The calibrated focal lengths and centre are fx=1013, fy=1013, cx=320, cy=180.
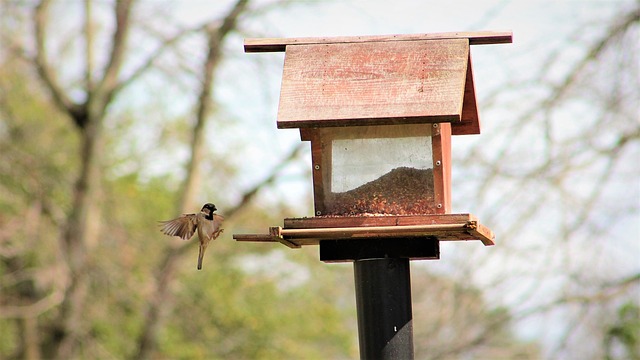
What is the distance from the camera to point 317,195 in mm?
3727

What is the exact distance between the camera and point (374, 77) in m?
3.69

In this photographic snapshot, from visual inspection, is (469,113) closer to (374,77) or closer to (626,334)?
(374,77)

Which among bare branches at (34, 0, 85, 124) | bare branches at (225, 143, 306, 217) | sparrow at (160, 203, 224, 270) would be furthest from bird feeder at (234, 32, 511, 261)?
bare branches at (34, 0, 85, 124)

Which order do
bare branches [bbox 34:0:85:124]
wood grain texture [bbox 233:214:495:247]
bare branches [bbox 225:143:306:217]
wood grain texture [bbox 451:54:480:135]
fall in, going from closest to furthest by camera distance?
wood grain texture [bbox 233:214:495:247]
wood grain texture [bbox 451:54:480:135]
bare branches [bbox 225:143:306:217]
bare branches [bbox 34:0:85:124]

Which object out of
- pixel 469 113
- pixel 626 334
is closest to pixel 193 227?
pixel 469 113

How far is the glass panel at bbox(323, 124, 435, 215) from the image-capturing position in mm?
3650

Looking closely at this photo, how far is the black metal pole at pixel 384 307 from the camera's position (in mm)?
3650

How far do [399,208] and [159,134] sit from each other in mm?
11914

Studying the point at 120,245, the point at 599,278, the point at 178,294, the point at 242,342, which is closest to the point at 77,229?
the point at 120,245

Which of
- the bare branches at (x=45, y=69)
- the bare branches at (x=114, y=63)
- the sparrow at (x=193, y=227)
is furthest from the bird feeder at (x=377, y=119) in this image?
the bare branches at (x=45, y=69)

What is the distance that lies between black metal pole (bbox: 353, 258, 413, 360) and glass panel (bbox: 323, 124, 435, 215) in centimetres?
22

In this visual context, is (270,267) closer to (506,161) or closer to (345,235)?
(506,161)

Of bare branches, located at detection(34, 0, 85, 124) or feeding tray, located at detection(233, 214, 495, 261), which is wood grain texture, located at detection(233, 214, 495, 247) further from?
bare branches, located at detection(34, 0, 85, 124)

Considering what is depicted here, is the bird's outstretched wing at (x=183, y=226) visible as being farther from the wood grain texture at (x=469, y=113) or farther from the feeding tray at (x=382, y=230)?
the wood grain texture at (x=469, y=113)
